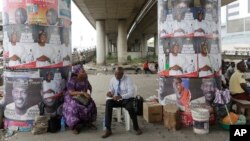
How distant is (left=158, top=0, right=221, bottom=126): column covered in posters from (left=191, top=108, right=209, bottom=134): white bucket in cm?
52

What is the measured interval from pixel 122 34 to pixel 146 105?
36.0 meters

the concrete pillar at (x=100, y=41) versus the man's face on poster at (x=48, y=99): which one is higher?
the concrete pillar at (x=100, y=41)

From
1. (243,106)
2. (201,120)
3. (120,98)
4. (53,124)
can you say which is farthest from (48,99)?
(243,106)

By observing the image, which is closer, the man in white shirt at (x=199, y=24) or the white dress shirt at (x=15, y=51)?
the white dress shirt at (x=15, y=51)

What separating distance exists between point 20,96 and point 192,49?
394cm

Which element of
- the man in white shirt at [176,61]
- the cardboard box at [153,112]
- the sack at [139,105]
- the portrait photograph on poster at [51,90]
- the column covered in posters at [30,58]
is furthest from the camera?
the sack at [139,105]

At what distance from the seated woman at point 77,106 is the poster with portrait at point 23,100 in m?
0.64

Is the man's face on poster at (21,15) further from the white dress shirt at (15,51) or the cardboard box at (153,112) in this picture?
the cardboard box at (153,112)

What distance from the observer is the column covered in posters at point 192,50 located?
279 inches

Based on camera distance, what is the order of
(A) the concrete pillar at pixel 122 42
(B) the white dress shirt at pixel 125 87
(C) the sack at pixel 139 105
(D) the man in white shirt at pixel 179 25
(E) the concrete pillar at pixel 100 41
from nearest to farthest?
(B) the white dress shirt at pixel 125 87 → (D) the man in white shirt at pixel 179 25 → (C) the sack at pixel 139 105 → (E) the concrete pillar at pixel 100 41 → (A) the concrete pillar at pixel 122 42

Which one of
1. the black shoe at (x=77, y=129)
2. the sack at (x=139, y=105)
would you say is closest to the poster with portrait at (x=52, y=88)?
the black shoe at (x=77, y=129)

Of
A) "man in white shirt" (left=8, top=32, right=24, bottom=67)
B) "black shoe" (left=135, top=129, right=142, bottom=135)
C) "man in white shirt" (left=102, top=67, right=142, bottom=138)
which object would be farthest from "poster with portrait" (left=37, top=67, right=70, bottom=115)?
"black shoe" (left=135, top=129, right=142, bottom=135)

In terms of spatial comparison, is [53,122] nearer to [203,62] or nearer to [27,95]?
[27,95]

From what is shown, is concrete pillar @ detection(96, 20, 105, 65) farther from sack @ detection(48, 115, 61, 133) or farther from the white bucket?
the white bucket
